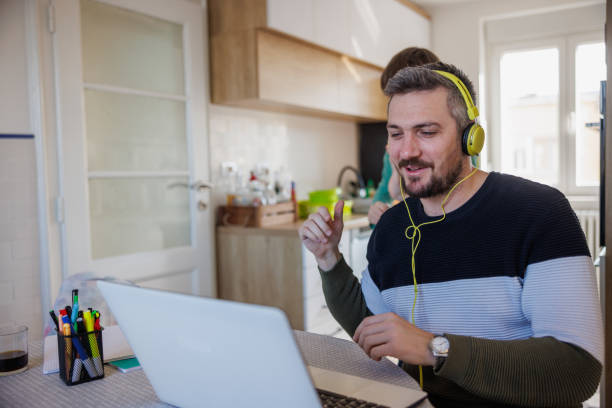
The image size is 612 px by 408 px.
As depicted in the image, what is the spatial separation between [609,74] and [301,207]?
2.16 m

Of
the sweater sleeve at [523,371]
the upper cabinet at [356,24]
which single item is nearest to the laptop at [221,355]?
the sweater sleeve at [523,371]

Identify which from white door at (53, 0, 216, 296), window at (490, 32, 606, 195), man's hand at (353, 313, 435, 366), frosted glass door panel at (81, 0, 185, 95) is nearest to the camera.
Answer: man's hand at (353, 313, 435, 366)

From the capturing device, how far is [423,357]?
37.0 inches

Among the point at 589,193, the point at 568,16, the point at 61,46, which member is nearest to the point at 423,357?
the point at 61,46

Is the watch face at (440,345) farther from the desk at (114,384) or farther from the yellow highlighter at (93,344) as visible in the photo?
the yellow highlighter at (93,344)

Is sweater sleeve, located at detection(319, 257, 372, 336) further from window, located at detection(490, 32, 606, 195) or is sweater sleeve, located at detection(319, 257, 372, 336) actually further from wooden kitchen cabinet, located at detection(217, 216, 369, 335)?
window, located at detection(490, 32, 606, 195)

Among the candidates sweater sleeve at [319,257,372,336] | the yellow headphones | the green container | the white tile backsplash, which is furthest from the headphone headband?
the green container

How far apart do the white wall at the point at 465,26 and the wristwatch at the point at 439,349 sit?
4.02 meters

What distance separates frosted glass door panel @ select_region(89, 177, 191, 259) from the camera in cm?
253

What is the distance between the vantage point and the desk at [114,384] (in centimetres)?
92

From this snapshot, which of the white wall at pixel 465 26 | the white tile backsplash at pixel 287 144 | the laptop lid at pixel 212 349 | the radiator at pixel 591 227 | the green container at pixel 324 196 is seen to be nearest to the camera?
the laptop lid at pixel 212 349

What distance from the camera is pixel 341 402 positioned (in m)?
0.85

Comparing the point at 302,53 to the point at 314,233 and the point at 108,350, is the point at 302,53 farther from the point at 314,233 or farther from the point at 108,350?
the point at 108,350

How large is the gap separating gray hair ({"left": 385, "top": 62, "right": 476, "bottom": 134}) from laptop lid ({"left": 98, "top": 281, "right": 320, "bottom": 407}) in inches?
28.5
